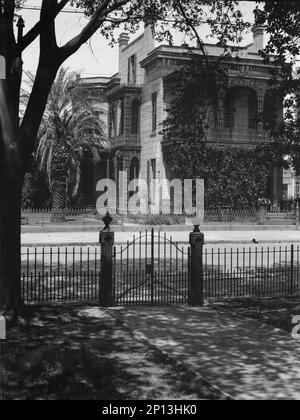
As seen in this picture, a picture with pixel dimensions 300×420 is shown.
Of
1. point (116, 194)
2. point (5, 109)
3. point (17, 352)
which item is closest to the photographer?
point (17, 352)


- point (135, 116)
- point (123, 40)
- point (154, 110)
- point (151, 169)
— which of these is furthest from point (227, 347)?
point (123, 40)

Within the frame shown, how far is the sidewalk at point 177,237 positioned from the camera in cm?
2236

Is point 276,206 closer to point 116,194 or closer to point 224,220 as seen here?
point 224,220

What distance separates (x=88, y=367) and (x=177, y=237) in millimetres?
18296

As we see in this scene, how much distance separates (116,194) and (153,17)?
2920 cm

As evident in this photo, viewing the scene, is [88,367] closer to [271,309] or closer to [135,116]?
[271,309]

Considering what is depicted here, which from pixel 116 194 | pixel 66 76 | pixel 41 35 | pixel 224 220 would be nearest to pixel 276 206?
pixel 224 220

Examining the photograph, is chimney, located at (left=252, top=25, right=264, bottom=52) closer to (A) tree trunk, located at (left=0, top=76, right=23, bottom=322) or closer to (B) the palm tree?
(B) the palm tree

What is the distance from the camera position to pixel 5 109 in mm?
8805

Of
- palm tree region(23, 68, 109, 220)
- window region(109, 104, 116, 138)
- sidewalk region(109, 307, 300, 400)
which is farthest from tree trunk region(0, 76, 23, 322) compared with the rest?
window region(109, 104, 116, 138)

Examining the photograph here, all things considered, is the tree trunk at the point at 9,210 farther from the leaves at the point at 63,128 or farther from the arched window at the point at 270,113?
the leaves at the point at 63,128

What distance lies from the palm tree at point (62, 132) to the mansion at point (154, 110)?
4416 millimetres

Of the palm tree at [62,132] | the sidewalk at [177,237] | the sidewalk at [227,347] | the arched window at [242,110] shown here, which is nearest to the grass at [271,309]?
the sidewalk at [227,347]

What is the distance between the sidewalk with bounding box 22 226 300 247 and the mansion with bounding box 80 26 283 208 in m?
7.88
